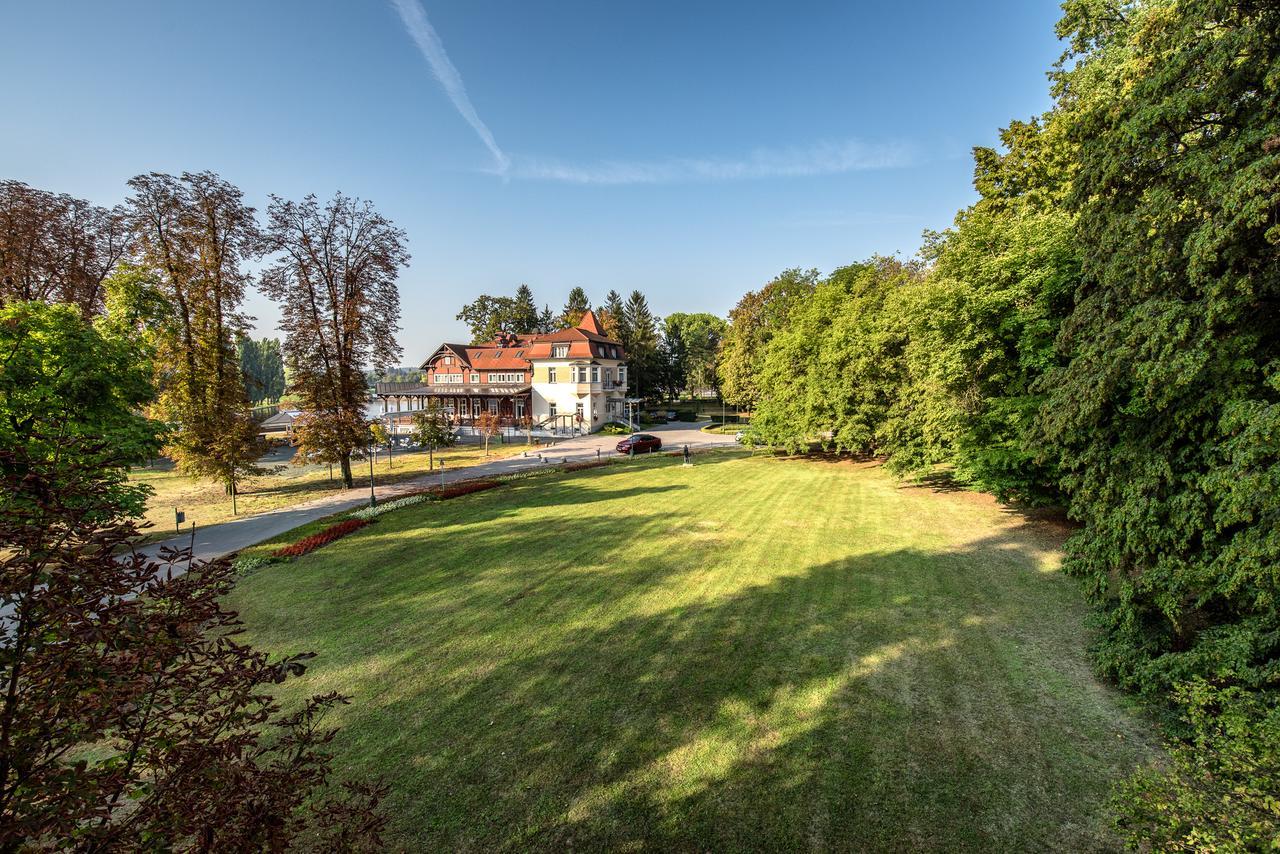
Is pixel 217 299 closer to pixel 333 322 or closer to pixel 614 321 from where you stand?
pixel 333 322

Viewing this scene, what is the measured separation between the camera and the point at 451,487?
955 inches

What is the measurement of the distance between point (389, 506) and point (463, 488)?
3.80 metres

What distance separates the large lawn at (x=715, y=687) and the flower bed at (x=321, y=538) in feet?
2.27

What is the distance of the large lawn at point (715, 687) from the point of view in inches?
227

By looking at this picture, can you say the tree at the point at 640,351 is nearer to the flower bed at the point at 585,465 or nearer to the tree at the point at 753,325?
the tree at the point at 753,325

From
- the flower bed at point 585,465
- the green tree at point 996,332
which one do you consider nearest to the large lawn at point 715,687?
the green tree at point 996,332

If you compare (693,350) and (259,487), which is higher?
(693,350)

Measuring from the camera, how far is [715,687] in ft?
26.6

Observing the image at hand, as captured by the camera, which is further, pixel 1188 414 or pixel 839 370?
pixel 839 370

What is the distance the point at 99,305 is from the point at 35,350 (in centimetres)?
1501

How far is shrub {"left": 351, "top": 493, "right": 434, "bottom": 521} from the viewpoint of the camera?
1933 cm

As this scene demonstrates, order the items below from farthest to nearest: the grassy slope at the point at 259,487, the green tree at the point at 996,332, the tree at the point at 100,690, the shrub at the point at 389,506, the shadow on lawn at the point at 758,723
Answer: the grassy slope at the point at 259,487 < the shrub at the point at 389,506 < the green tree at the point at 996,332 < the shadow on lawn at the point at 758,723 < the tree at the point at 100,690

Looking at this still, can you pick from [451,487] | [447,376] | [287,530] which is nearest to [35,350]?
[287,530]

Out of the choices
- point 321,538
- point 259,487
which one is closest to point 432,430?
point 259,487
